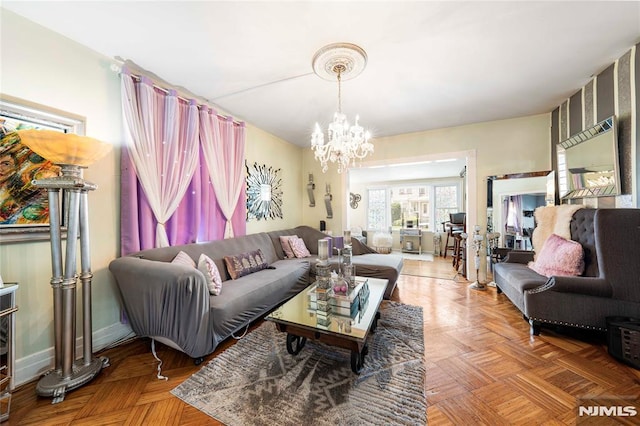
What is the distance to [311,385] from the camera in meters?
1.51

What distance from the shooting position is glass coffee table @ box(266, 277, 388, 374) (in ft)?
4.94

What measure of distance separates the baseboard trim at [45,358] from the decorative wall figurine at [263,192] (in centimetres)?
199

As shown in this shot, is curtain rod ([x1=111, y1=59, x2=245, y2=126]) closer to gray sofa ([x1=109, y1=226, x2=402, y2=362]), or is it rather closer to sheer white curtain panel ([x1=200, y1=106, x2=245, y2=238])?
sheer white curtain panel ([x1=200, y1=106, x2=245, y2=238])

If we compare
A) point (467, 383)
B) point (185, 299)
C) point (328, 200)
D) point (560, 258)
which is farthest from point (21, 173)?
point (560, 258)

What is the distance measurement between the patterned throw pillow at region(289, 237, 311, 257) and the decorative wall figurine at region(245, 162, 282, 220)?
0.69 m

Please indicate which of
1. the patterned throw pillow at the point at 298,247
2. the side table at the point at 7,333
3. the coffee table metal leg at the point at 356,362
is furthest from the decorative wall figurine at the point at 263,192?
the coffee table metal leg at the point at 356,362

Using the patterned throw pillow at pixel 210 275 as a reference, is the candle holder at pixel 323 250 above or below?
above

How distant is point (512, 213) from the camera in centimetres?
355

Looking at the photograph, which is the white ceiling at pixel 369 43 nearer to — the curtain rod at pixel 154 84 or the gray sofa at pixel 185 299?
the curtain rod at pixel 154 84

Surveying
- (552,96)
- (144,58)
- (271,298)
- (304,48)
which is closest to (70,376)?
(271,298)

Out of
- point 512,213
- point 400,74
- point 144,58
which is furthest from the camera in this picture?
point 512,213

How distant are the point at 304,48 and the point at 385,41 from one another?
0.69 meters

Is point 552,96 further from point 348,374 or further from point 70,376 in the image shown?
point 70,376

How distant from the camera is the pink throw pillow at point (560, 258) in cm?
222
